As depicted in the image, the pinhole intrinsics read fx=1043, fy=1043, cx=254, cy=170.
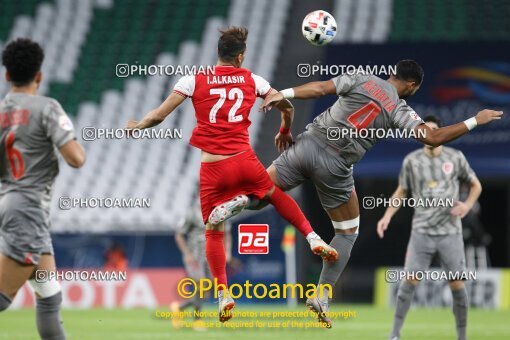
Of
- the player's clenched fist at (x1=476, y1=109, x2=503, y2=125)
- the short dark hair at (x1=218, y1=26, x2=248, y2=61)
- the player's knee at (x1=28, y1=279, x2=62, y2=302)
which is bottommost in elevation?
the player's knee at (x1=28, y1=279, x2=62, y2=302)

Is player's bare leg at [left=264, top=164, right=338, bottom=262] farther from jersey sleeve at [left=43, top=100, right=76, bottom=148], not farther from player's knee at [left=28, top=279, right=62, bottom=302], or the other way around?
jersey sleeve at [left=43, top=100, right=76, bottom=148]

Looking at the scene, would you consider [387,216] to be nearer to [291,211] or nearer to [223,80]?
[291,211]

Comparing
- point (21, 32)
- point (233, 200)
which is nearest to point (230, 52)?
point (233, 200)

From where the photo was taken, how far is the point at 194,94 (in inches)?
346

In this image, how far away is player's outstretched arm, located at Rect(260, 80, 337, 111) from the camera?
27.4 ft

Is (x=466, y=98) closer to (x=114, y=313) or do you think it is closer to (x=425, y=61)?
(x=425, y=61)

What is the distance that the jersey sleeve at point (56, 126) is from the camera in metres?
6.62

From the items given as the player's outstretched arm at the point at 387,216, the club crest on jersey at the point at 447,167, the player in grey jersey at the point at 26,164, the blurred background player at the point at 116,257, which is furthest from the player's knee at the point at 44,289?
the blurred background player at the point at 116,257

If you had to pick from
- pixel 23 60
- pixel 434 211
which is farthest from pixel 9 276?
pixel 434 211

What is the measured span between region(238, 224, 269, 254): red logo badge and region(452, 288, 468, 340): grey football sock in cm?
219

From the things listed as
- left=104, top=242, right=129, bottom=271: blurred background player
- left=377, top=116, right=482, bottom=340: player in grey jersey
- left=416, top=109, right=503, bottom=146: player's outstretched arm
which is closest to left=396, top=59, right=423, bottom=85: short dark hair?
left=416, top=109, right=503, bottom=146: player's outstretched arm

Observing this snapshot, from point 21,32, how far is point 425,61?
344 inches

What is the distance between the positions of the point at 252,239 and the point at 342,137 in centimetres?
175

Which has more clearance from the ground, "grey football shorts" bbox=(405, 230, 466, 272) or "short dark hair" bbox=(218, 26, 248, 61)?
"short dark hair" bbox=(218, 26, 248, 61)
